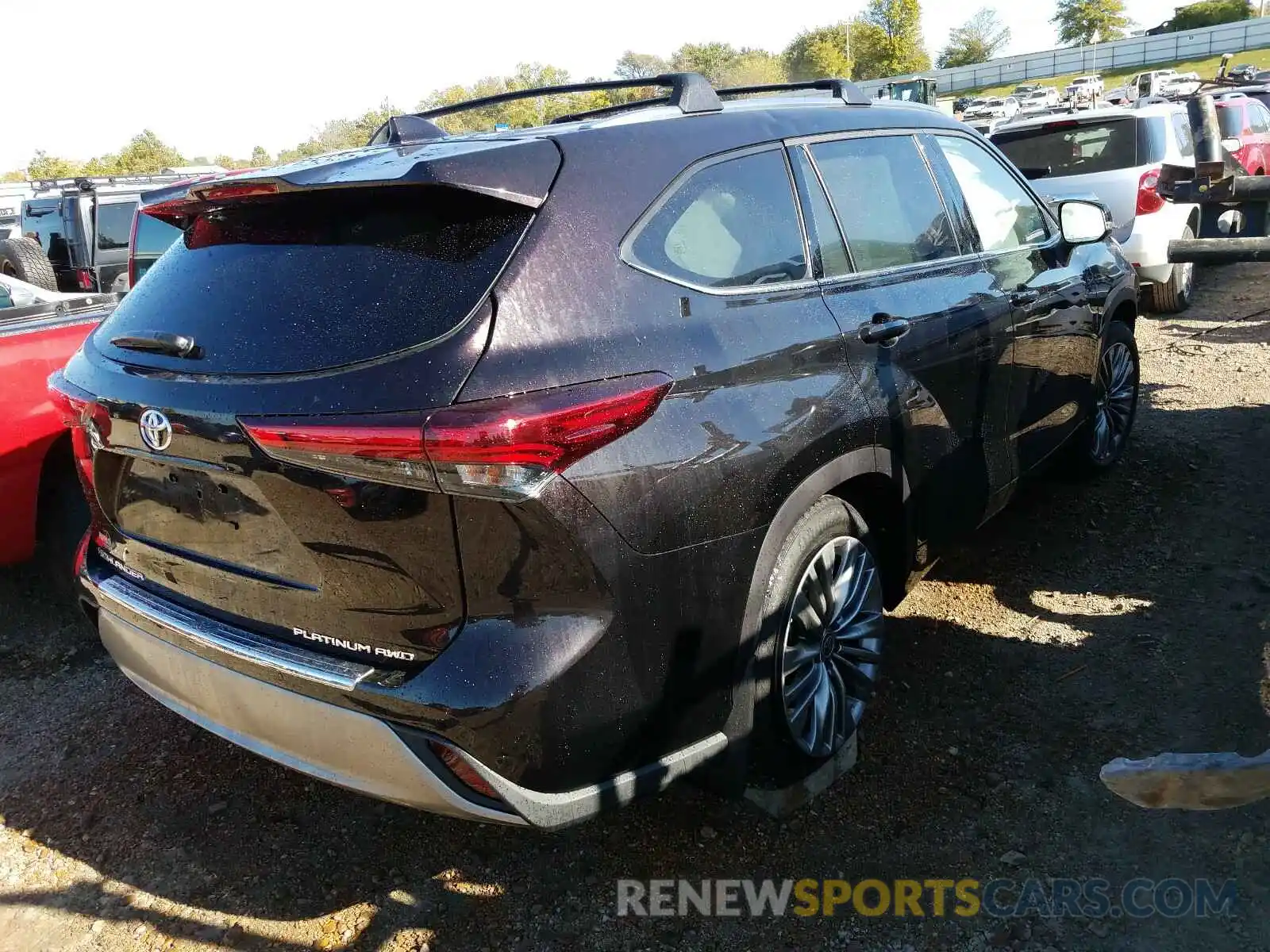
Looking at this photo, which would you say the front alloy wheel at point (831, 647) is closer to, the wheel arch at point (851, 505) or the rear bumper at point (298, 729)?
the wheel arch at point (851, 505)

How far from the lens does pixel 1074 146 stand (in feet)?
27.9

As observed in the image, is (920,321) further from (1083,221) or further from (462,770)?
(462,770)

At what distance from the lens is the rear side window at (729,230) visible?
240 centimetres

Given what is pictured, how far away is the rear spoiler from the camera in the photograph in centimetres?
215

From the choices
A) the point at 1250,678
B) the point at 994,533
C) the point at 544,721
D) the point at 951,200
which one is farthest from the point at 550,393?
the point at 994,533

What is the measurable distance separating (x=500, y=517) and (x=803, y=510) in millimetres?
948

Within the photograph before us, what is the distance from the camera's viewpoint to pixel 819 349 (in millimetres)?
2670

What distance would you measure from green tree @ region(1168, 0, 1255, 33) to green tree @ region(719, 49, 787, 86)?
97.4 ft

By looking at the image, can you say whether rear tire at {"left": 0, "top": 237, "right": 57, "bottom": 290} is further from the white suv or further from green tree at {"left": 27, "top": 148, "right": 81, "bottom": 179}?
green tree at {"left": 27, "top": 148, "right": 81, "bottom": 179}

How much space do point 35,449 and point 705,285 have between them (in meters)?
2.90

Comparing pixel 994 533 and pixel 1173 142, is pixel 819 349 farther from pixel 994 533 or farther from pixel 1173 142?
pixel 1173 142

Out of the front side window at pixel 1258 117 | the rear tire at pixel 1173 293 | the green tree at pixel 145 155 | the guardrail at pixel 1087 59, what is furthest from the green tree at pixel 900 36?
the rear tire at pixel 1173 293

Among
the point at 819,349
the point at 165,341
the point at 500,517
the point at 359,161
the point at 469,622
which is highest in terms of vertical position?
the point at 359,161

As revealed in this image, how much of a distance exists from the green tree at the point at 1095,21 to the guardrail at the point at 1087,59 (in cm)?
1503
